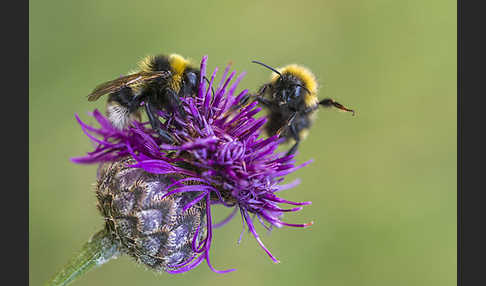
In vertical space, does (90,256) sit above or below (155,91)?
below

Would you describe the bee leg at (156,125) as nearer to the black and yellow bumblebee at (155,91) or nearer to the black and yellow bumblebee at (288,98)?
the black and yellow bumblebee at (155,91)

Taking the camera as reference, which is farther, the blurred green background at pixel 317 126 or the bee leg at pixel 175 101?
the blurred green background at pixel 317 126

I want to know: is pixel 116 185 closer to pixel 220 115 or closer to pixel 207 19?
pixel 220 115

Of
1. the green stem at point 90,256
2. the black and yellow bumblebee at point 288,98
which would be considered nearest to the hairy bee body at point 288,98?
the black and yellow bumblebee at point 288,98

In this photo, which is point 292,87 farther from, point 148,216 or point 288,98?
point 148,216

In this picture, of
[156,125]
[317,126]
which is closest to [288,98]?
[156,125]

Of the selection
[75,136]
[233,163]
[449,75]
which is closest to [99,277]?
[75,136]
